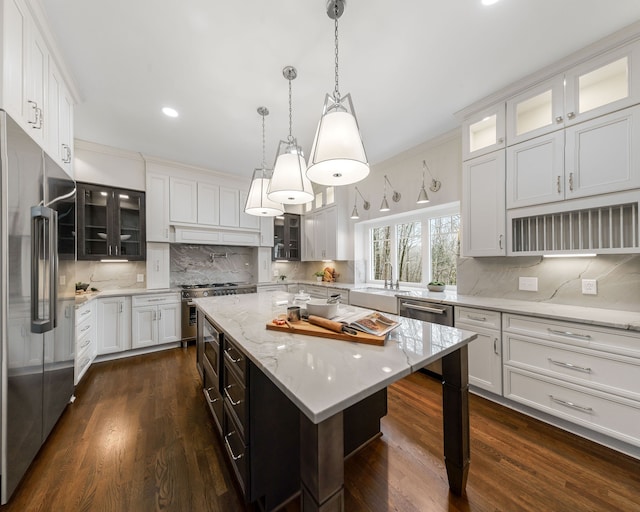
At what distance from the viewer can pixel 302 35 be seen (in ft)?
5.63

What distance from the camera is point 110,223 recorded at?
3459mm

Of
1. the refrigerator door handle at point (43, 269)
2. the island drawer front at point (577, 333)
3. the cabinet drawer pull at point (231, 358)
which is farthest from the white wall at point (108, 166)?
the island drawer front at point (577, 333)

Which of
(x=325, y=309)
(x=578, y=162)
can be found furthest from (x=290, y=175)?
(x=578, y=162)

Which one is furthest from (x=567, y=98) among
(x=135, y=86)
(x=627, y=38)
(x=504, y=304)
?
(x=135, y=86)

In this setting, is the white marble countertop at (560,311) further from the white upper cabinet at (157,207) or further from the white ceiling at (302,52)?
the white upper cabinet at (157,207)

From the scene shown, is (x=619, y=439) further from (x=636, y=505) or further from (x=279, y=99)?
(x=279, y=99)

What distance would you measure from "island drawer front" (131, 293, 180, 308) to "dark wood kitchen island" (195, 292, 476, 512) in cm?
228

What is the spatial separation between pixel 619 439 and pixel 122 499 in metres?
3.01

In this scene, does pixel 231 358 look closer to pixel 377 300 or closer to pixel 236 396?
pixel 236 396

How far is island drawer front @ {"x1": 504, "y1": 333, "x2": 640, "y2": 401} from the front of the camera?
1.60 metres

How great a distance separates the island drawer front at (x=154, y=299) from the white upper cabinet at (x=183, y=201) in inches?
45.7

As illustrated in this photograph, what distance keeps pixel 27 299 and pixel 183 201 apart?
287cm

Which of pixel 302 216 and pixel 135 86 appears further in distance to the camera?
pixel 302 216

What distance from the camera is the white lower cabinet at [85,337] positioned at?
2.51m
